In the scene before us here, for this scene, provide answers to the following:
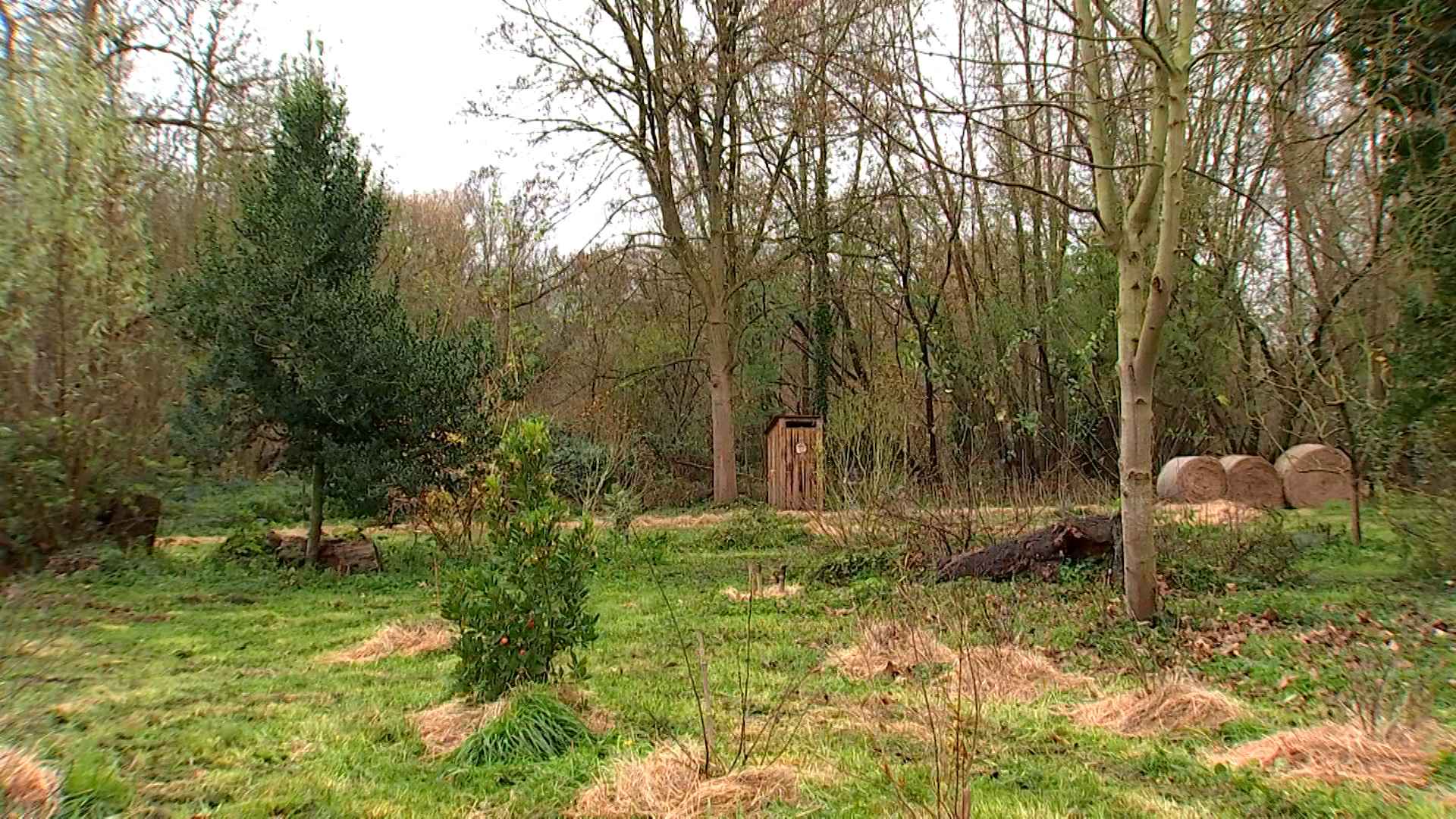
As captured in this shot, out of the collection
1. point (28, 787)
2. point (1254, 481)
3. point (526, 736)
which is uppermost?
point (1254, 481)

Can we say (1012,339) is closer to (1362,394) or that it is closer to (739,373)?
(739,373)

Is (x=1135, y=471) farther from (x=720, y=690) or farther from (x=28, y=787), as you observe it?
(x=28, y=787)

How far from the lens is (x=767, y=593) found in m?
10.3

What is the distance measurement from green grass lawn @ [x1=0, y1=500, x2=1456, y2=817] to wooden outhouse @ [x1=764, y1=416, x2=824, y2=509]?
1002 cm

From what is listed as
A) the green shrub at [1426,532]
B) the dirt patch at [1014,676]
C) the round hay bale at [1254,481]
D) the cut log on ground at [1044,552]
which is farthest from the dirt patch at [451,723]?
the round hay bale at [1254,481]

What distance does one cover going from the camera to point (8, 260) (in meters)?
8.06

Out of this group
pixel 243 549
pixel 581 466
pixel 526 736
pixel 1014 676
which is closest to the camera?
pixel 526 736

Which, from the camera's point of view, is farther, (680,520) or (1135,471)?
(680,520)

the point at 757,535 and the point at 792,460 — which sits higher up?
the point at 792,460

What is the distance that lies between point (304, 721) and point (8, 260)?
5.51 metres

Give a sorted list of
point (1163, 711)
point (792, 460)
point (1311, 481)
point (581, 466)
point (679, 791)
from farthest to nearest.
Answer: point (792, 460) → point (581, 466) → point (1311, 481) → point (1163, 711) → point (679, 791)

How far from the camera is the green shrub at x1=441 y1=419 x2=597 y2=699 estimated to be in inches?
206

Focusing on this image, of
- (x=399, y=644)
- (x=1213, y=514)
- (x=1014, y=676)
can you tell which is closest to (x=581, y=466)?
(x=399, y=644)

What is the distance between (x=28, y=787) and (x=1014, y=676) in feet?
17.1
